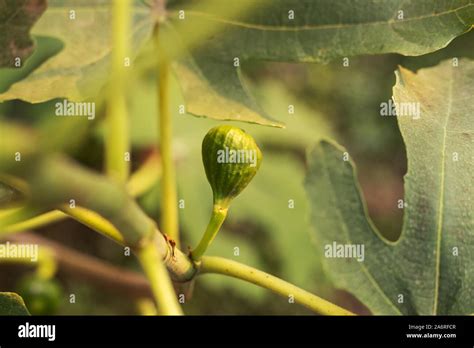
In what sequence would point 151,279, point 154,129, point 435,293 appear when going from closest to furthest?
point 151,279
point 435,293
point 154,129

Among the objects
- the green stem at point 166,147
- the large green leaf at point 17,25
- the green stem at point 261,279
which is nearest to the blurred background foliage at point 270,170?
the green stem at point 166,147

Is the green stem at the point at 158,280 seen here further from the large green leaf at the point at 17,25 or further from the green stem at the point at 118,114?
the large green leaf at the point at 17,25

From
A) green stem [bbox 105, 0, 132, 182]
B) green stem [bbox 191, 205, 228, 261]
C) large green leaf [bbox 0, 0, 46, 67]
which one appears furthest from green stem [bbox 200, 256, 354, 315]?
large green leaf [bbox 0, 0, 46, 67]

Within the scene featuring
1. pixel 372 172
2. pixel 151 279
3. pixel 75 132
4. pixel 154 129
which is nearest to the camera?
pixel 75 132

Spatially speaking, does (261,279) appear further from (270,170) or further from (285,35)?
(270,170)

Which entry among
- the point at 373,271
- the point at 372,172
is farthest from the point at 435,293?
the point at 372,172

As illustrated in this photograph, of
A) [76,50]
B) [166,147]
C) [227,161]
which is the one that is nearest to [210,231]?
[227,161]
